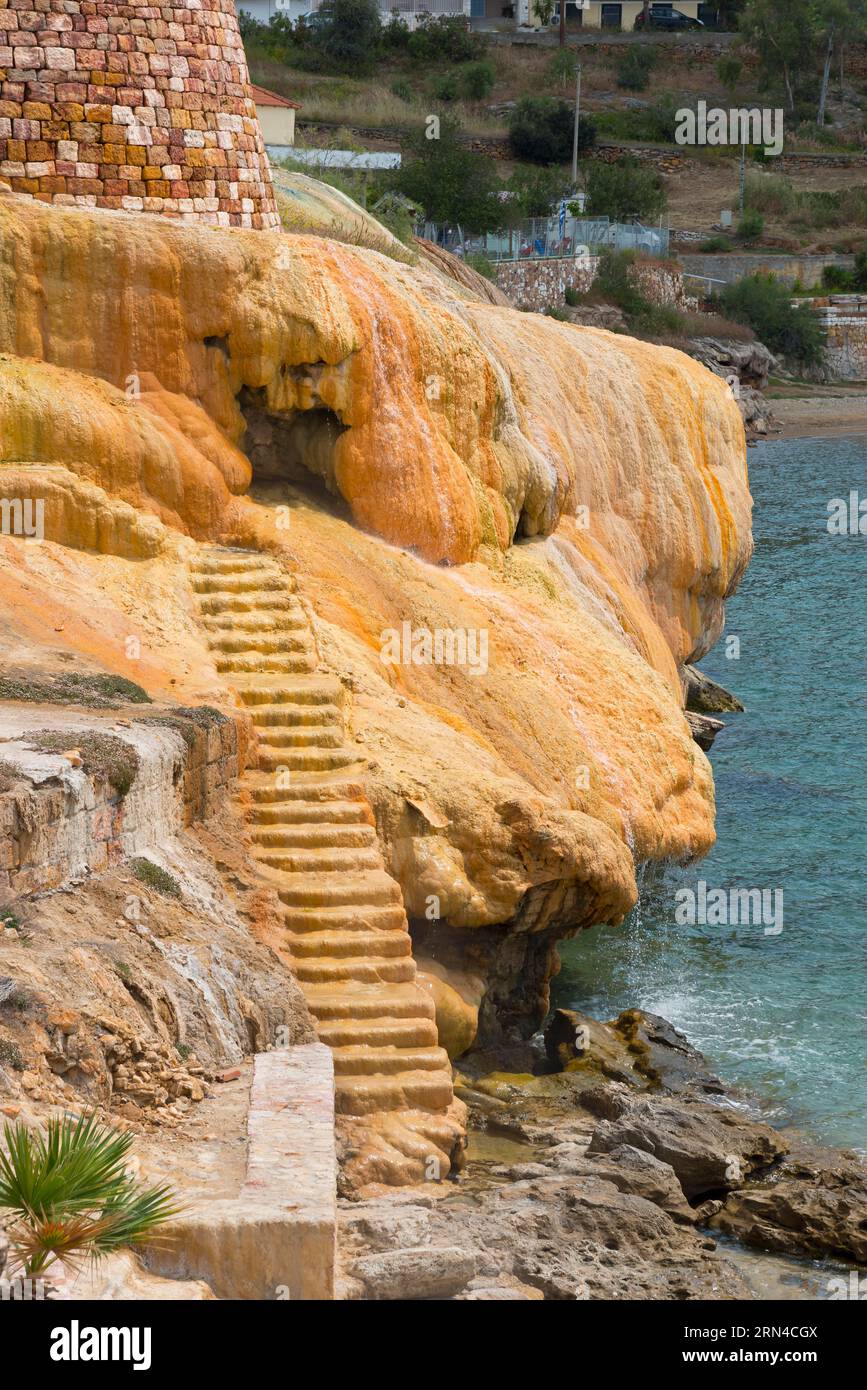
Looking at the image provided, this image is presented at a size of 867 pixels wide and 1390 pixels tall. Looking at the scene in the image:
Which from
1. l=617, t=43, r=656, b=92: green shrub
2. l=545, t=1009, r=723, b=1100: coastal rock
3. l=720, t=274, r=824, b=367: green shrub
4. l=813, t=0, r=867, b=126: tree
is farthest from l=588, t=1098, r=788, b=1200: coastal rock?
l=813, t=0, r=867, b=126: tree

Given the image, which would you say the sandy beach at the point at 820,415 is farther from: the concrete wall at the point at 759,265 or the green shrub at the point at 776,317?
the concrete wall at the point at 759,265

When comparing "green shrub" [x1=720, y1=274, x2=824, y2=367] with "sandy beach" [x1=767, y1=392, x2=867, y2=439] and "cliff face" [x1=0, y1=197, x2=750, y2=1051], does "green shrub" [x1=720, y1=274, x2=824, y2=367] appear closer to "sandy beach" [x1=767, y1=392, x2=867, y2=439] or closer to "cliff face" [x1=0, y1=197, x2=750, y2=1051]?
"sandy beach" [x1=767, y1=392, x2=867, y2=439]

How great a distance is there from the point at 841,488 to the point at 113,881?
47.8m

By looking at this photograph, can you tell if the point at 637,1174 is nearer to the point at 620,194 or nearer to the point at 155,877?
the point at 155,877

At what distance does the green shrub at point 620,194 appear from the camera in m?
77.6

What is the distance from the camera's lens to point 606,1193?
14.7 meters

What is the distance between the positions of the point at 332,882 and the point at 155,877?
7.56 feet

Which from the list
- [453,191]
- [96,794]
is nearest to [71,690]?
[96,794]

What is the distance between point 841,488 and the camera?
194ft

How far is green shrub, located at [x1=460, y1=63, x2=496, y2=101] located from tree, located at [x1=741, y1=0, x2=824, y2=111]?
14088mm
